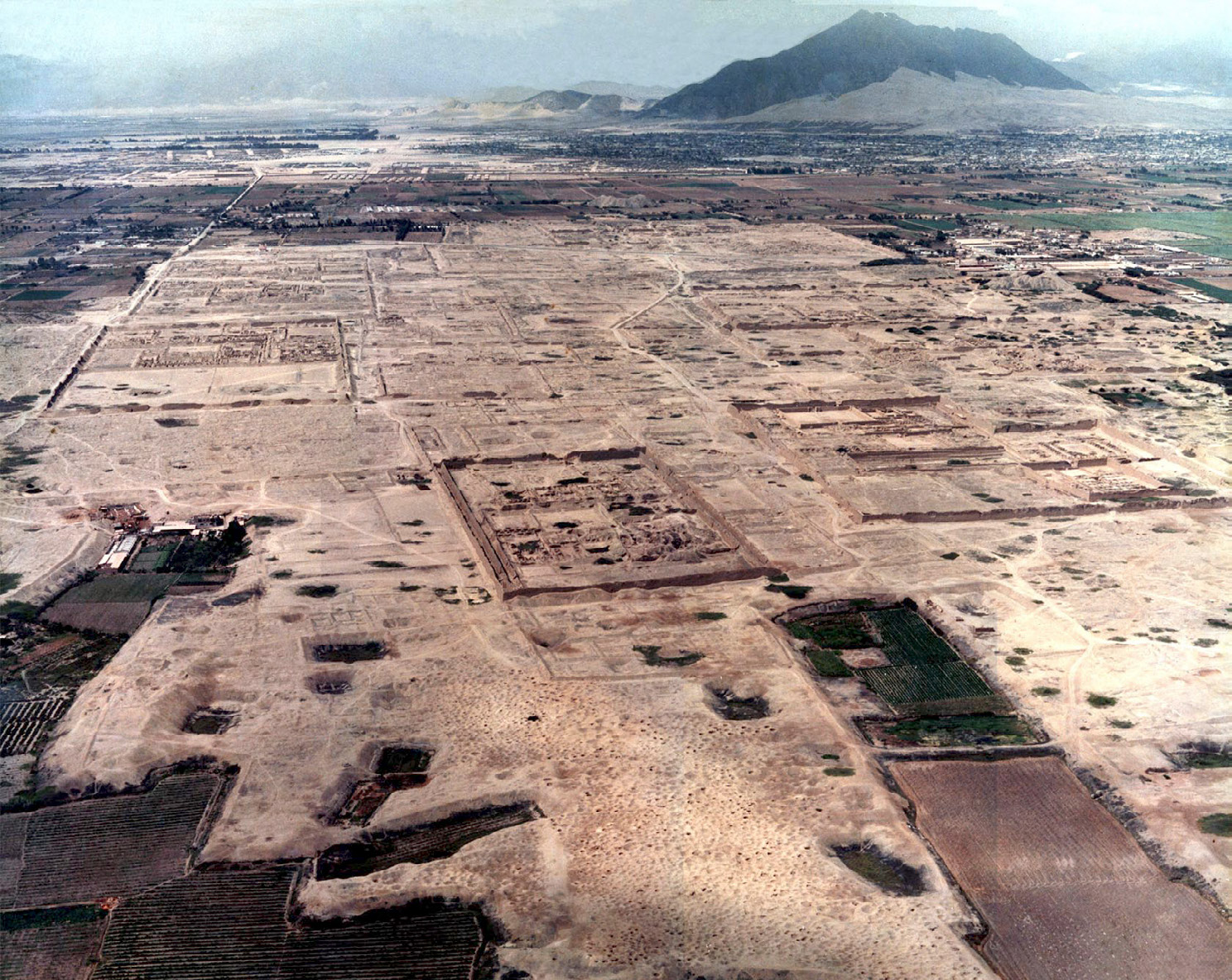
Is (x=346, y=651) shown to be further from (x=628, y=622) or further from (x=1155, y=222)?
(x=1155, y=222)

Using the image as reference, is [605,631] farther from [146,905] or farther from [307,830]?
[146,905]

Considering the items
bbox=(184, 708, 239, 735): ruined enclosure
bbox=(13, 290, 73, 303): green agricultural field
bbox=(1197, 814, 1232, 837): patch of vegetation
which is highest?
bbox=(13, 290, 73, 303): green agricultural field

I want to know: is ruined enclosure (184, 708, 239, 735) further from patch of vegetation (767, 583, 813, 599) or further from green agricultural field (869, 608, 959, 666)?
green agricultural field (869, 608, 959, 666)

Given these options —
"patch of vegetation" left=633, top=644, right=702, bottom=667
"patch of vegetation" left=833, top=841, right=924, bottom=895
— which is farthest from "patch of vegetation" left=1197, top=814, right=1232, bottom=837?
"patch of vegetation" left=633, top=644, right=702, bottom=667

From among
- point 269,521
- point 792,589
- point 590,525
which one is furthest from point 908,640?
point 269,521

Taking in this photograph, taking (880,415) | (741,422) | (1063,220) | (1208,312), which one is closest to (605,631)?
(741,422)
